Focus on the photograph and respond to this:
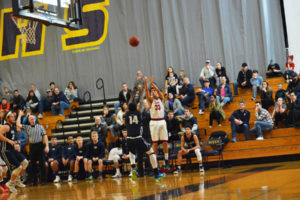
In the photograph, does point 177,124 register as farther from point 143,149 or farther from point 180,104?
point 143,149

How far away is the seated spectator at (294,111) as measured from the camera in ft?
43.5

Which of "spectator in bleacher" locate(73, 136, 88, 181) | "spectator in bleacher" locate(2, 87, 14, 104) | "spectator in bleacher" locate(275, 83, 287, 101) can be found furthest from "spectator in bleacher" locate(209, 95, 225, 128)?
"spectator in bleacher" locate(2, 87, 14, 104)

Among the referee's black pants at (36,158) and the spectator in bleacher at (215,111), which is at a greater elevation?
the spectator in bleacher at (215,111)

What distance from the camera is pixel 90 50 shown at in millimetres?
20594

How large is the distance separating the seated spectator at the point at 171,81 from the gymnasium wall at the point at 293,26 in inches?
176

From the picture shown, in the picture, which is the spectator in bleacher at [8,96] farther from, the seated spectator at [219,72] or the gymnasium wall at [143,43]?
the seated spectator at [219,72]

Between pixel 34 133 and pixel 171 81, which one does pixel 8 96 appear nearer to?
pixel 34 133

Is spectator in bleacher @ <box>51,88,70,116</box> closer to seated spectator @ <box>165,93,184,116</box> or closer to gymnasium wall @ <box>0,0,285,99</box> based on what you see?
gymnasium wall @ <box>0,0,285,99</box>

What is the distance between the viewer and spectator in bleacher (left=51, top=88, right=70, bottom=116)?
1873 centimetres

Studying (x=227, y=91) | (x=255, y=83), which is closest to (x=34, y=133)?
(x=227, y=91)

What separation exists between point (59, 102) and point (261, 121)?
8.94 metres

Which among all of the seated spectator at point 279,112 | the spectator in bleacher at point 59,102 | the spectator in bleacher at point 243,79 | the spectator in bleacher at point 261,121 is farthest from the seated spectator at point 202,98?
the spectator in bleacher at point 59,102

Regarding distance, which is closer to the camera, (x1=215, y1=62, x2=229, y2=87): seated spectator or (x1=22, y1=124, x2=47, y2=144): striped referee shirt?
(x1=22, y1=124, x2=47, y2=144): striped referee shirt

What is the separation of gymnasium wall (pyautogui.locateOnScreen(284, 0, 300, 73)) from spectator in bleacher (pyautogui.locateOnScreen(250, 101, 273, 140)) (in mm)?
3760
